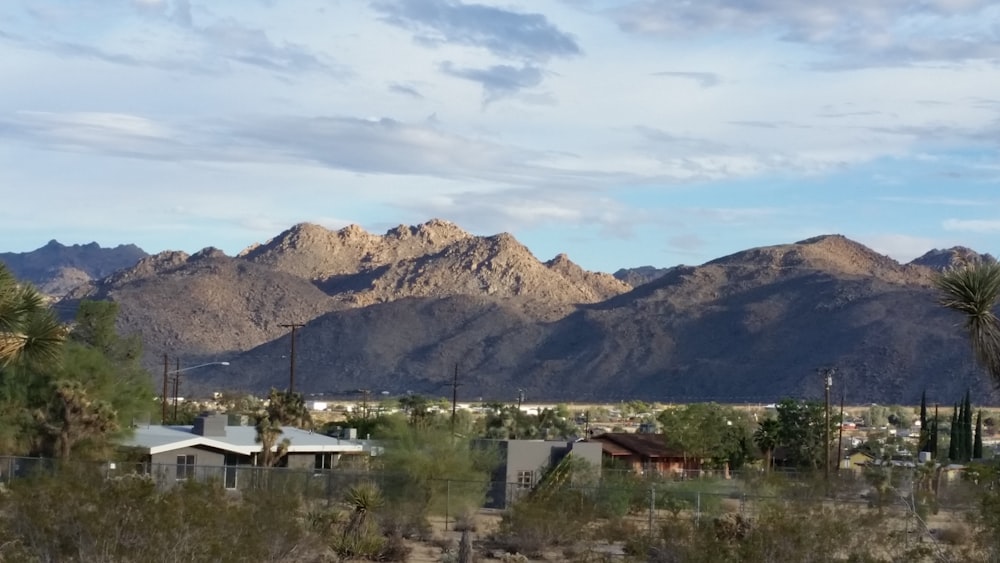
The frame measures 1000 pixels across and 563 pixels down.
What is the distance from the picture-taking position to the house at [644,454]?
230 ft

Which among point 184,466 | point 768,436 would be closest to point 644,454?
point 768,436

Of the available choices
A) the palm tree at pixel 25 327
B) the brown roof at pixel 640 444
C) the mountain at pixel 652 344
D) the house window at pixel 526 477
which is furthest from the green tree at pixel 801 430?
the mountain at pixel 652 344

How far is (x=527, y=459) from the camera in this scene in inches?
2314

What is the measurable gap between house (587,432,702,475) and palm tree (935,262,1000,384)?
42133mm

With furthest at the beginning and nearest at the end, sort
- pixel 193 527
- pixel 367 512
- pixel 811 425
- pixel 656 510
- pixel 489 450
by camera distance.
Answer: pixel 811 425, pixel 489 450, pixel 656 510, pixel 367 512, pixel 193 527

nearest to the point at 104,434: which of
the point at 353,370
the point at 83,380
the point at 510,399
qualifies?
the point at 83,380

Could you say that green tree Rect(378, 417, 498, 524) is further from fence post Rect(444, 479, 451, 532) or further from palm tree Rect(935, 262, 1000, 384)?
palm tree Rect(935, 262, 1000, 384)

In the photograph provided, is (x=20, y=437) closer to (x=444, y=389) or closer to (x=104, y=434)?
(x=104, y=434)

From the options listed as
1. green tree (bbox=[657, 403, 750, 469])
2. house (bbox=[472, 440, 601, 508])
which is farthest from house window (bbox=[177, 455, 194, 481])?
green tree (bbox=[657, 403, 750, 469])

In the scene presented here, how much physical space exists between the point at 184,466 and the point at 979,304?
3547 centimetres

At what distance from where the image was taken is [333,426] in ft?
267

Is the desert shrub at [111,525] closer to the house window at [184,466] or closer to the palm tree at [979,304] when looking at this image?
the palm tree at [979,304]

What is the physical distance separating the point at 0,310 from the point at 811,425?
57.2 meters

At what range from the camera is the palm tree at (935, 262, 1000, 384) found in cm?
2492
